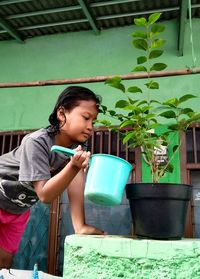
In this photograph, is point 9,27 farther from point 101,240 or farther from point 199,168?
point 101,240

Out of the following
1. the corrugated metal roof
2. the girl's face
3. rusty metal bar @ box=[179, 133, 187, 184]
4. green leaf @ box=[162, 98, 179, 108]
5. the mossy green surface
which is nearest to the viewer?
the mossy green surface

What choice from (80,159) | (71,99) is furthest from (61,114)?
(80,159)

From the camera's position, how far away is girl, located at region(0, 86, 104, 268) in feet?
3.55

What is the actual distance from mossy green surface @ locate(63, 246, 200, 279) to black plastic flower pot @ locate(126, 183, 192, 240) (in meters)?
0.11

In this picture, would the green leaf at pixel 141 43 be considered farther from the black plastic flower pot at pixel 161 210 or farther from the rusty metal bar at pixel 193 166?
the rusty metal bar at pixel 193 166

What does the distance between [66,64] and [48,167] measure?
2023 mm

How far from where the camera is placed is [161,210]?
100cm

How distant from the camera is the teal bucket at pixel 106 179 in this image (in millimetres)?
956

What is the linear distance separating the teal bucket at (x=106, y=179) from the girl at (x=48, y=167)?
67 mm

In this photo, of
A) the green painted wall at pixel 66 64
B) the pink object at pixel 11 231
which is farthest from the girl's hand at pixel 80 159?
the green painted wall at pixel 66 64

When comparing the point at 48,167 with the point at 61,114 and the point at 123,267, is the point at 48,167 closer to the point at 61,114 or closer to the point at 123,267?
the point at 61,114

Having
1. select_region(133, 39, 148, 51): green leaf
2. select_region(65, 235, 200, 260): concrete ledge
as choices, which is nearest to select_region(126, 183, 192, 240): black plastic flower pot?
select_region(65, 235, 200, 260): concrete ledge

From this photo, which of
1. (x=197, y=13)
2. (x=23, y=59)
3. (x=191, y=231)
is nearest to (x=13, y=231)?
(x=191, y=231)

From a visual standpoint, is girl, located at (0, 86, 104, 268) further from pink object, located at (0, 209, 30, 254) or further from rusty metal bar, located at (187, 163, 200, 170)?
rusty metal bar, located at (187, 163, 200, 170)
